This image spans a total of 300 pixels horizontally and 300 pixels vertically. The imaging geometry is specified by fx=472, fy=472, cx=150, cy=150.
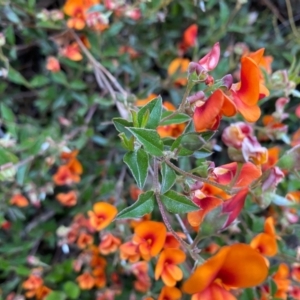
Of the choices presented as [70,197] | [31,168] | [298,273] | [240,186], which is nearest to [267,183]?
[240,186]

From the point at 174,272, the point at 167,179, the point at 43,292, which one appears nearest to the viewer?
the point at 167,179

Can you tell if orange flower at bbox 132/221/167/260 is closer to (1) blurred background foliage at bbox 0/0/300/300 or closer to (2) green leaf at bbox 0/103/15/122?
(1) blurred background foliage at bbox 0/0/300/300

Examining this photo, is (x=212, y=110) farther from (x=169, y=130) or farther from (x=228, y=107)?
(x=169, y=130)

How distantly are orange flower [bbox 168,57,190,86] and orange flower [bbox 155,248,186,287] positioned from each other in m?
0.65

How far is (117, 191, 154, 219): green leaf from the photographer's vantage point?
2.56 feet

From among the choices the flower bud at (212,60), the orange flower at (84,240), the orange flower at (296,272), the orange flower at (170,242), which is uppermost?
the flower bud at (212,60)

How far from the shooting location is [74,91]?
1.43m

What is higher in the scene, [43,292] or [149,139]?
[149,139]

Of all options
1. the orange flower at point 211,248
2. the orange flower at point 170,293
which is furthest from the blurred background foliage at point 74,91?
the orange flower at point 170,293

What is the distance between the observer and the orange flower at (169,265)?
2.99ft

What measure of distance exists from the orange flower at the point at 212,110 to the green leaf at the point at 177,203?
0.12 meters

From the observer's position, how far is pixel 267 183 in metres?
0.83

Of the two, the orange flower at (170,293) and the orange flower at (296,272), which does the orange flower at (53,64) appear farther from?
the orange flower at (296,272)

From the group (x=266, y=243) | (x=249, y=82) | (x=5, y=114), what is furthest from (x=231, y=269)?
(x=5, y=114)
